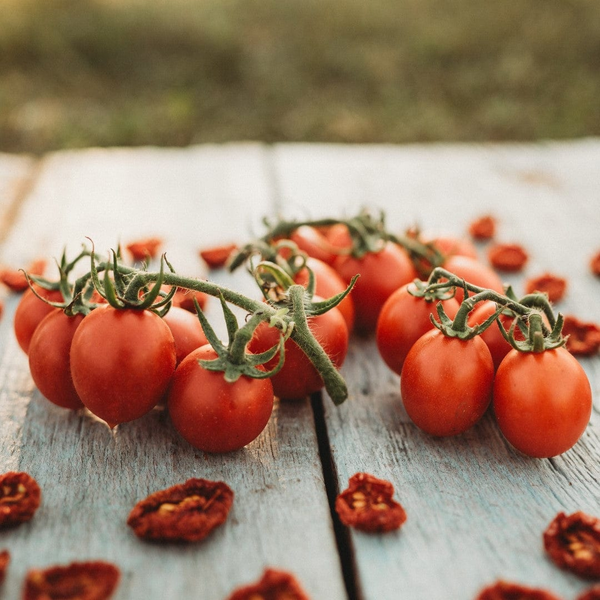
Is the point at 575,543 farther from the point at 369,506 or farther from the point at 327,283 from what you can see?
the point at 327,283

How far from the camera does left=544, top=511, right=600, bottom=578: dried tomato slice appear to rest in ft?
3.27

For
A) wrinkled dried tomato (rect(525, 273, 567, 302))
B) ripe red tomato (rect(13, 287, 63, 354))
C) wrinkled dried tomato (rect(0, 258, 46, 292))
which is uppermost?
wrinkled dried tomato (rect(0, 258, 46, 292))

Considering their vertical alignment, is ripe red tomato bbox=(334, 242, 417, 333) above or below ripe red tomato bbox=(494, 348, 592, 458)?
above

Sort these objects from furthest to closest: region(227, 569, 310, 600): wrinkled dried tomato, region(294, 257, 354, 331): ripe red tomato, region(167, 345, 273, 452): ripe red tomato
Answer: region(294, 257, 354, 331): ripe red tomato < region(167, 345, 273, 452): ripe red tomato < region(227, 569, 310, 600): wrinkled dried tomato

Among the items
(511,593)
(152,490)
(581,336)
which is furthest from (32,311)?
(581,336)

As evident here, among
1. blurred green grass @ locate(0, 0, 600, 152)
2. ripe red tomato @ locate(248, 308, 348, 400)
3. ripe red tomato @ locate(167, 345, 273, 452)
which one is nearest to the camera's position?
ripe red tomato @ locate(167, 345, 273, 452)

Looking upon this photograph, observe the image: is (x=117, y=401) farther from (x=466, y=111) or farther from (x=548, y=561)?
(x=466, y=111)

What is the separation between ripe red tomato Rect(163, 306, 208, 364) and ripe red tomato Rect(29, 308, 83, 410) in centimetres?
16

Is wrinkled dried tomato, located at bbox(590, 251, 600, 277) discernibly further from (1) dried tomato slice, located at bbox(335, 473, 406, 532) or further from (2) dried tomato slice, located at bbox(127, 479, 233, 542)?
(2) dried tomato slice, located at bbox(127, 479, 233, 542)

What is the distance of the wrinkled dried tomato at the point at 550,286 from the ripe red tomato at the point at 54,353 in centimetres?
118

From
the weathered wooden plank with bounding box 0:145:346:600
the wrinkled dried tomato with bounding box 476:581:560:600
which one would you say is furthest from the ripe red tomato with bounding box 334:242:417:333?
the wrinkled dried tomato with bounding box 476:581:560:600

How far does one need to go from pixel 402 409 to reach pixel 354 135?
3607 millimetres

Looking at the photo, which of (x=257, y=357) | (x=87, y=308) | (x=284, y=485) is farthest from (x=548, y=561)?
(x=87, y=308)

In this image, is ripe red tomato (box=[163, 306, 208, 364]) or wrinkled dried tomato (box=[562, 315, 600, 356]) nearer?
ripe red tomato (box=[163, 306, 208, 364])
